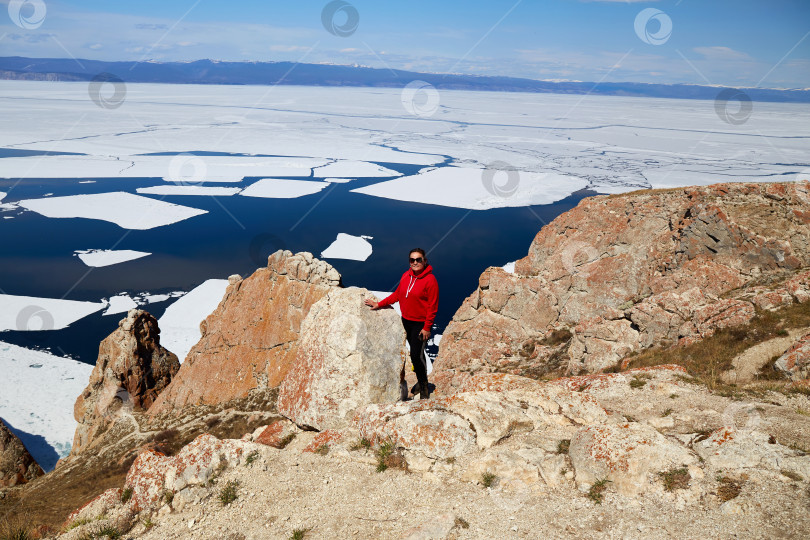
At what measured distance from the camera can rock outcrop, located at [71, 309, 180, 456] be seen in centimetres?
1600

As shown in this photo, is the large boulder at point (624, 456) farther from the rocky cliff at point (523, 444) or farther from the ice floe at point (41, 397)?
the ice floe at point (41, 397)

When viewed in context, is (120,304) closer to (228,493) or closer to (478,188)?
(228,493)

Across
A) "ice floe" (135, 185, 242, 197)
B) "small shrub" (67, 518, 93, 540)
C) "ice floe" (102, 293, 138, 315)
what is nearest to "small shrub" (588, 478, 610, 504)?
"small shrub" (67, 518, 93, 540)

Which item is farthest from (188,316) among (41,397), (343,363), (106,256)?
(343,363)

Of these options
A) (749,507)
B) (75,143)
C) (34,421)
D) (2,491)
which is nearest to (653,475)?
(749,507)

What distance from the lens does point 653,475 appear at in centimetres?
543

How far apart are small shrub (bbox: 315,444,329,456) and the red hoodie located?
212 centimetres

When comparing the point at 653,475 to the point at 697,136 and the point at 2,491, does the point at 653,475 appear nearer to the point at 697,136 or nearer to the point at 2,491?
the point at 2,491

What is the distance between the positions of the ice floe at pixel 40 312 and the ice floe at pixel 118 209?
42.7 feet

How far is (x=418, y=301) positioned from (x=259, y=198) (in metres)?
44.5

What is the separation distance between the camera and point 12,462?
14375 mm

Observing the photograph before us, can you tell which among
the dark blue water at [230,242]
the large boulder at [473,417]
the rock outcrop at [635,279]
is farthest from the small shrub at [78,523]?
the dark blue water at [230,242]

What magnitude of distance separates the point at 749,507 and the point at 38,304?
29.4 m

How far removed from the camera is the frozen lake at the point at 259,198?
87.8ft
